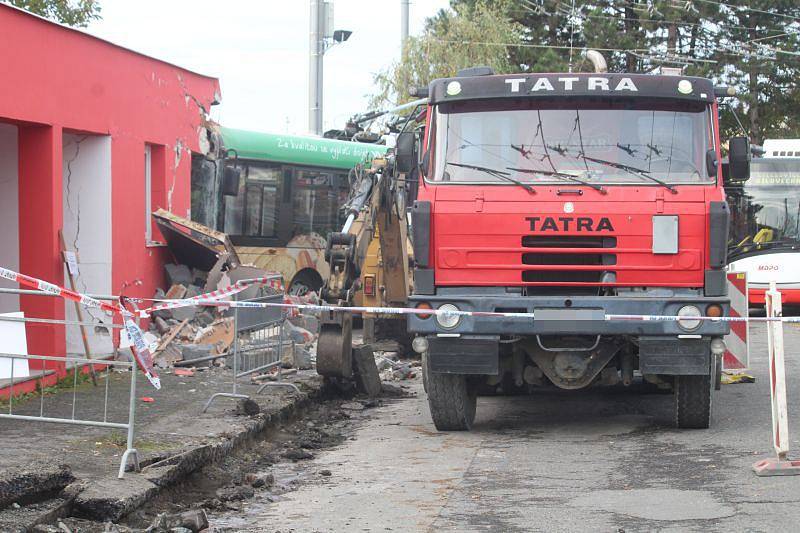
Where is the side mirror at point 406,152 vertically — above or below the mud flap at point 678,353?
above

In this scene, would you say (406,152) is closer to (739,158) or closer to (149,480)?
(739,158)

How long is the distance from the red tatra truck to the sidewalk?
6.34 feet

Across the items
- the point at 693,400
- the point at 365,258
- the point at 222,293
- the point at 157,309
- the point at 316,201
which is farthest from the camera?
the point at 316,201

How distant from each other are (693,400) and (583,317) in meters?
1.32

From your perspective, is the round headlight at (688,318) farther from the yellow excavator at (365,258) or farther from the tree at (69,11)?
the tree at (69,11)

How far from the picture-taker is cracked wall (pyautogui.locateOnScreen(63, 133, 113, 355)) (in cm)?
1439

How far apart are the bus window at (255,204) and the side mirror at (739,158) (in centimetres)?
1156

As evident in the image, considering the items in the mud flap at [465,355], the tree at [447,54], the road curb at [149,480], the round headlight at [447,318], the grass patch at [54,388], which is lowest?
the road curb at [149,480]

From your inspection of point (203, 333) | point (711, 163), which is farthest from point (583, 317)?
point (203, 333)

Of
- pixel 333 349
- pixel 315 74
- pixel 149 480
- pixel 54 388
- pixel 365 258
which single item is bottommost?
pixel 149 480

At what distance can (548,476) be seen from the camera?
27.4 feet

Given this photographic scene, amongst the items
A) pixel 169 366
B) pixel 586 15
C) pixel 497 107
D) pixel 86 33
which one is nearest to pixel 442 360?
pixel 497 107

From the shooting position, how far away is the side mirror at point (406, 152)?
410 inches

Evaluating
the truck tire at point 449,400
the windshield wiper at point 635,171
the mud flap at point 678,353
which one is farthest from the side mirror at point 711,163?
the truck tire at point 449,400
